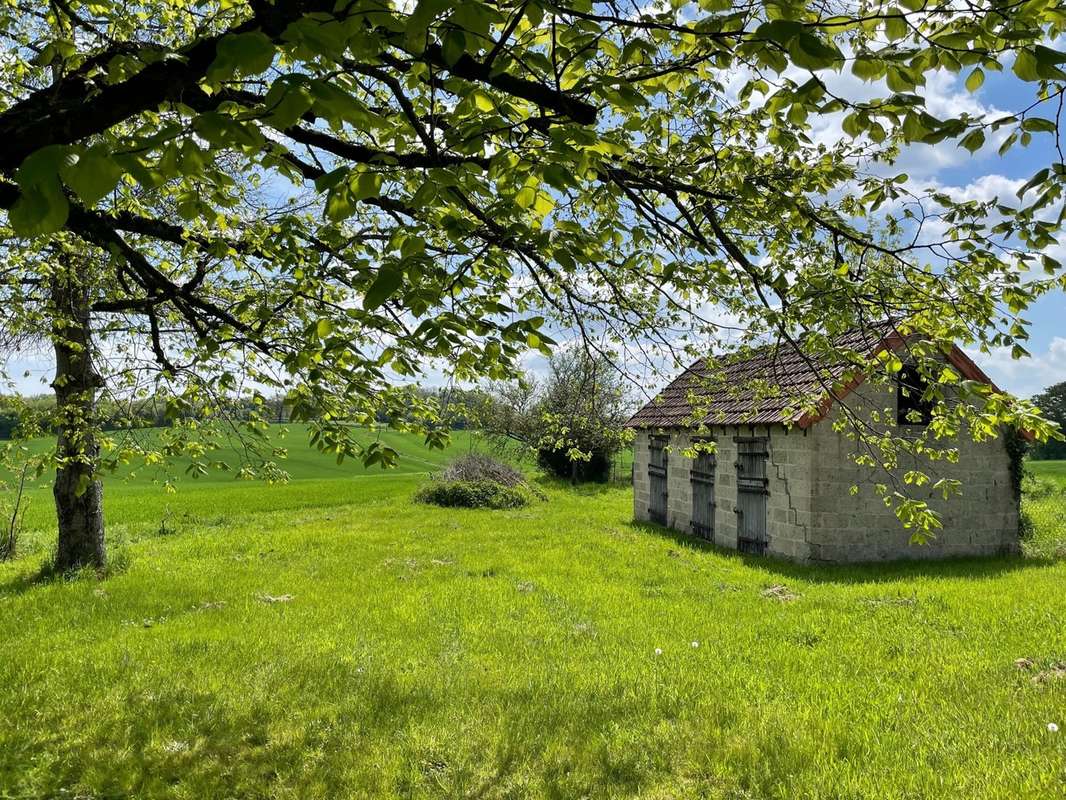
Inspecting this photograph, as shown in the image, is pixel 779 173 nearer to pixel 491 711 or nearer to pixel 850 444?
pixel 491 711

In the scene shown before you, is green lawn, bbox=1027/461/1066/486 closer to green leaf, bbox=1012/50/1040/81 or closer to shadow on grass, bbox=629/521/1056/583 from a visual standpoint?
shadow on grass, bbox=629/521/1056/583

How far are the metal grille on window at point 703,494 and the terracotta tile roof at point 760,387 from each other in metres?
1.07

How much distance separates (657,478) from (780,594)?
8.13 meters

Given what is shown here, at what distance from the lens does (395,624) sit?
7699 mm

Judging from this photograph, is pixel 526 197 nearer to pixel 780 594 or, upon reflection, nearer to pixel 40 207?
pixel 40 207

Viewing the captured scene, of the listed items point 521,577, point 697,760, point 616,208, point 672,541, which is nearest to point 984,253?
point 616,208

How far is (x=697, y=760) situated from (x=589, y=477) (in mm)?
27072

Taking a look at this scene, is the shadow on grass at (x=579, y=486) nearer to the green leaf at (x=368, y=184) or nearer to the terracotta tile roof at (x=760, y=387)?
the terracotta tile roof at (x=760, y=387)

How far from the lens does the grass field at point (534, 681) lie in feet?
13.8

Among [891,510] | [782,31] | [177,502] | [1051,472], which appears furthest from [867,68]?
[1051,472]

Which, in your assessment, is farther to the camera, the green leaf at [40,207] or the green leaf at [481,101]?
the green leaf at [481,101]

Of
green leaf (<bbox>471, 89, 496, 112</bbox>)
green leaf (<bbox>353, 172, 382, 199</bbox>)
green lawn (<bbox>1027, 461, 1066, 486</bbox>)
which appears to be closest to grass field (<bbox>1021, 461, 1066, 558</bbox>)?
green lawn (<bbox>1027, 461, 1066, 486</bbox>)

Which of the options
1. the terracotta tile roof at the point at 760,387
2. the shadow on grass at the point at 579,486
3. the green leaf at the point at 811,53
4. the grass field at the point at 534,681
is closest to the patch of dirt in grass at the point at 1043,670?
the grass field at the point at 534,681

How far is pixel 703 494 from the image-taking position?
14.9 meters
